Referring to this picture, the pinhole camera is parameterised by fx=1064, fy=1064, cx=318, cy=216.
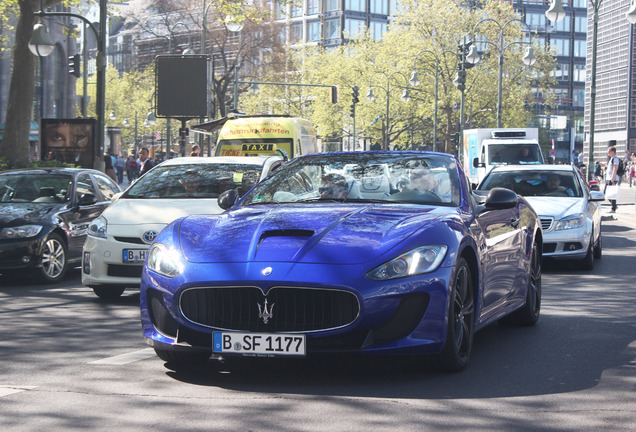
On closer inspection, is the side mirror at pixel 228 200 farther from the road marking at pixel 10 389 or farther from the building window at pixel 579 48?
the building window at pixel 579 48

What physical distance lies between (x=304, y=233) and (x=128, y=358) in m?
1.75

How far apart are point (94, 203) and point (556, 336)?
7702mm

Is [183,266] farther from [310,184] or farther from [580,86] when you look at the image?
[580,86]

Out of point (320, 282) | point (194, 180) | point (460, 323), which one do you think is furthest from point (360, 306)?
point (194, 180)

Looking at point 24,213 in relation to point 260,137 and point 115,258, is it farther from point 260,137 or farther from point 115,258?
point 260,137

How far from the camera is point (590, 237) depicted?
1395cm

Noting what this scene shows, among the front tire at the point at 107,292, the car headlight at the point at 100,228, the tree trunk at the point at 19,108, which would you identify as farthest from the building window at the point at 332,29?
the car headlight at the point at 100,228

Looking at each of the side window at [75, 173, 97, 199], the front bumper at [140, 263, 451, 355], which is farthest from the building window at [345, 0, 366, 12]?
the front bumper at [140, 263, 451, 355]

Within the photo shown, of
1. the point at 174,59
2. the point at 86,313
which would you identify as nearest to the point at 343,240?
the point at 86,313

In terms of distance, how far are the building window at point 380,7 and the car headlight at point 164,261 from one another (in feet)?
371

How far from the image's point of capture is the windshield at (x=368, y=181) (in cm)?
718

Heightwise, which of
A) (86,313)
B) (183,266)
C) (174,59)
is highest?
(174,59)

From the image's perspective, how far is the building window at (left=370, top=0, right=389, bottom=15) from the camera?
117250 millimetres

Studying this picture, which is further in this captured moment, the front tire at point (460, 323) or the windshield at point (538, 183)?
the windshield at point (538, 183)
